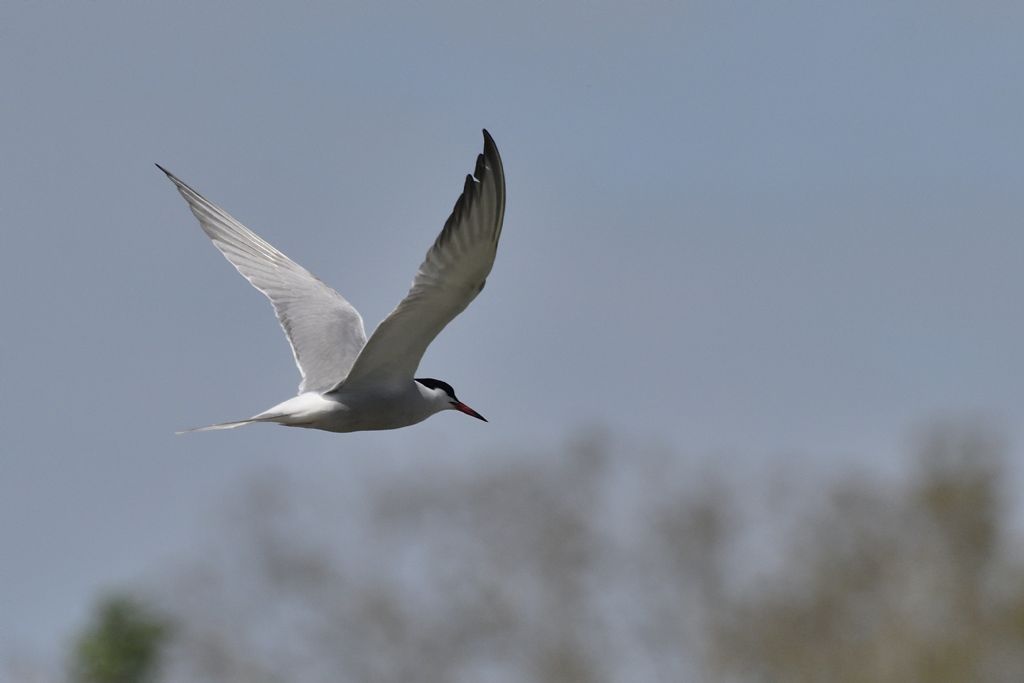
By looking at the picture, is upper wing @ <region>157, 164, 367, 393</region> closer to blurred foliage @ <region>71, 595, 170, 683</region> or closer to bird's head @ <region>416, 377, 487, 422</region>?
bird's head @ <region>416, 377, 487, 422</region>

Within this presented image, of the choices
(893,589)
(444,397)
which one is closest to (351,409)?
(444,397)

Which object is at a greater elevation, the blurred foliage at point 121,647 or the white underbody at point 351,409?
the white underbody at point 351,409

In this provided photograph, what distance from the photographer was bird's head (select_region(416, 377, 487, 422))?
10219 millimetres

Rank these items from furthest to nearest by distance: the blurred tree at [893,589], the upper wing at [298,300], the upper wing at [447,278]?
the blurred tree at [893,589] → the upper wing at [298,300] → the upper wing at [447,278]

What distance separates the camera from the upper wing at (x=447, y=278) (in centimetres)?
852

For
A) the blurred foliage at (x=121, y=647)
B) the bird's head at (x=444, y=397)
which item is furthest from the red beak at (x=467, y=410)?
the blurred foliage at (x=121, y=647)

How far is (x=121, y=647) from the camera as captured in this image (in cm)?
2438

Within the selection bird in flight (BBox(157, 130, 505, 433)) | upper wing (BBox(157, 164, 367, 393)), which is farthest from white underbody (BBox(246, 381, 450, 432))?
upper wing (BBox(157, 164, 367, 393))

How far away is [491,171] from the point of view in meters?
8.46

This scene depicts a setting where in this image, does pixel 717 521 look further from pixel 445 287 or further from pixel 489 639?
pixel 445 287

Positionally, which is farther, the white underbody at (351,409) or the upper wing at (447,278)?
the white underbody at (351,409)

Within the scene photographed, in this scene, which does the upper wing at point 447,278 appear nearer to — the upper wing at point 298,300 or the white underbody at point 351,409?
the white underbody at point 351,409

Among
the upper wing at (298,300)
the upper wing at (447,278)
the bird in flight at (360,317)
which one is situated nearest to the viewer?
the upper wing at (447,278)

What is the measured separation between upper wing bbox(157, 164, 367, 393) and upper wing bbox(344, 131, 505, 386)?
617mm
